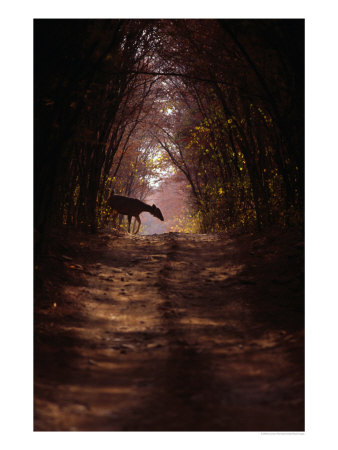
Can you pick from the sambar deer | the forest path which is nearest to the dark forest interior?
the forest path

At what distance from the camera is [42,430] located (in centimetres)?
166

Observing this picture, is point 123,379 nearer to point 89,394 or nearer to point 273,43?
point 89,394

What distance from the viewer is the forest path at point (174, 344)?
69.4 inches

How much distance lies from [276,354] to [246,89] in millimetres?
3254

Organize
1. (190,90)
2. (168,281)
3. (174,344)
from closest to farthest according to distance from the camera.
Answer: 1. (174,344)
2. (168,281)
3. (190,90)

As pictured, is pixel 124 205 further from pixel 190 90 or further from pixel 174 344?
pixel 174 344

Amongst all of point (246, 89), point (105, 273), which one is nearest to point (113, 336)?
point (105, 273)

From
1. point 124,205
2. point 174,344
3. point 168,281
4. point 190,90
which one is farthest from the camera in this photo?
point 124,205

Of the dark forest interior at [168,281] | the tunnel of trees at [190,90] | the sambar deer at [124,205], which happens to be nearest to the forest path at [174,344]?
the dark forest interior at [168,281]

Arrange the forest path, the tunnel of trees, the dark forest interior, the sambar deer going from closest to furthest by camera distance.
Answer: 1. the forest path
2. the dark forest interior
3. the tunnel of trees
4. the sambar deer

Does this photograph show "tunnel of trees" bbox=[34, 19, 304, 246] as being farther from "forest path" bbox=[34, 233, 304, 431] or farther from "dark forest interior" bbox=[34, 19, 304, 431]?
"forest path" bbox=[34, 233, 304, 431]

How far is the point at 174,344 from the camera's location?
2598mm

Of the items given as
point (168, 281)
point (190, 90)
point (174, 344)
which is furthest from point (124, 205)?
point (174, 344)

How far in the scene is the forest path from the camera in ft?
5.79
